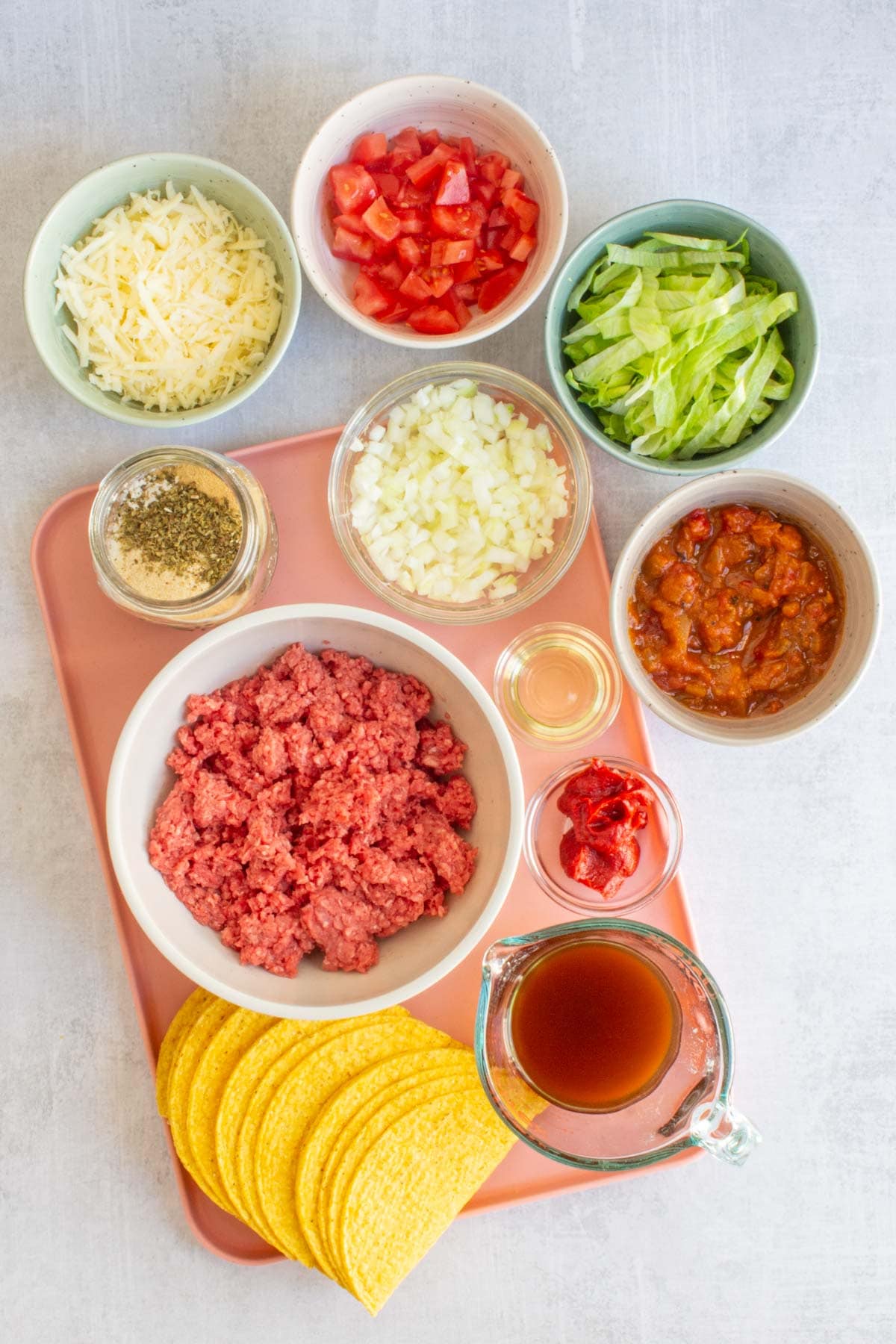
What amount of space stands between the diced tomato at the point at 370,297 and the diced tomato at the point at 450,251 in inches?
4.9

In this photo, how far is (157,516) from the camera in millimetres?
2014

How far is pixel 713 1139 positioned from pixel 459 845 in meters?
0.68

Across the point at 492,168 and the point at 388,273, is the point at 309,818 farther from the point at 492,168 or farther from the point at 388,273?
the point at 492,168

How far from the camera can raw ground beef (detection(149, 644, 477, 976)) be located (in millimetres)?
1854

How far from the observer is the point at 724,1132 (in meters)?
1.84

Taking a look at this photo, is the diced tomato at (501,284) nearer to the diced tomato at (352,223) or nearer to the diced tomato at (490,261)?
the diced tomato at (490,261)

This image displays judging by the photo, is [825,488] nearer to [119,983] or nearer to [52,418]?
[52,418]

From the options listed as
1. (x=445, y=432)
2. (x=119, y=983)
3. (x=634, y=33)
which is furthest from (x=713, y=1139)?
(x=634, y=33)

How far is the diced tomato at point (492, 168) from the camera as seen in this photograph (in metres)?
2.09

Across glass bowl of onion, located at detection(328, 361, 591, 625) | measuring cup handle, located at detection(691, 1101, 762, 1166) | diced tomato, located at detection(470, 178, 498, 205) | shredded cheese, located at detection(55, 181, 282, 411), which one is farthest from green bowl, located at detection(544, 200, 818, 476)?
measuring cup handle, located at detection(691, 1101, 762, 1166)

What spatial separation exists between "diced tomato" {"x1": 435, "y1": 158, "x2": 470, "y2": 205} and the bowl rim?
74cm

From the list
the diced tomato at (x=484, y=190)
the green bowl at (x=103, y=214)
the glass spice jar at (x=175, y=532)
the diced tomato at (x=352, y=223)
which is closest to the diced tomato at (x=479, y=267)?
the diced tomato at (x=484, y=190)

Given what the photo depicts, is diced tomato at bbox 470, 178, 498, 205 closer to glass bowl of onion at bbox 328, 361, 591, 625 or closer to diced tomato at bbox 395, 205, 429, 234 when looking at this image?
diced tomato at bbox 395, 205, 429, 234

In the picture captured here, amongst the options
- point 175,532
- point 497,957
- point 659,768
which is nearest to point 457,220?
point 175,532
